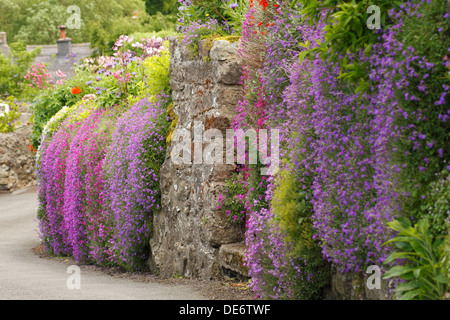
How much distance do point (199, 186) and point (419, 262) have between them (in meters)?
4.03

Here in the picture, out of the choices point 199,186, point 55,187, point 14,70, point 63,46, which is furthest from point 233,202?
point 63,46

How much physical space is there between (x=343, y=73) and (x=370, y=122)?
0.40 metres

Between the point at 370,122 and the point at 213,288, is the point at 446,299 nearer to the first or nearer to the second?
the point at 370,122

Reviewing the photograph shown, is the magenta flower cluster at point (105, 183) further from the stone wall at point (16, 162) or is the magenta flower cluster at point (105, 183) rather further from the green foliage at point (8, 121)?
the green foliage at point (8, 121)

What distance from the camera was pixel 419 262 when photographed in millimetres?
3658

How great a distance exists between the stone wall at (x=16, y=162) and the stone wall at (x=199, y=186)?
47.8 feet

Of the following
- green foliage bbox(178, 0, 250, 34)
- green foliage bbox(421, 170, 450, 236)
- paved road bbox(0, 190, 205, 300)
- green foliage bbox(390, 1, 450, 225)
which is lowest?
paved road bbox(0, 190, 205, 300)

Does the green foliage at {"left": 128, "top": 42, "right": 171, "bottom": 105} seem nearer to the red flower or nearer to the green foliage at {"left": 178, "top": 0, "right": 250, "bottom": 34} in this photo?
the green foliage at {"left": 178, "top": 0, "right": 250, "bottom": 34}

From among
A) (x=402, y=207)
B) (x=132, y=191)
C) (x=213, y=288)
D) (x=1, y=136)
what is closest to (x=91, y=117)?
(x=132, y=191)

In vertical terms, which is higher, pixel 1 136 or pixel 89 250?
pixel 1 136

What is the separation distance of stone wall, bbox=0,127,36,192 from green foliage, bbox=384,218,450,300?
19.7 metres

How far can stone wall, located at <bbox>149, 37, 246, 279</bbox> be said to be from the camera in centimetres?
705

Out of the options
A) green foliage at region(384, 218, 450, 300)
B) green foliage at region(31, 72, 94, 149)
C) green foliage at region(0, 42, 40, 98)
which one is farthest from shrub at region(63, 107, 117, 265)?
green foliage at region(0, 42, 40, 98)
